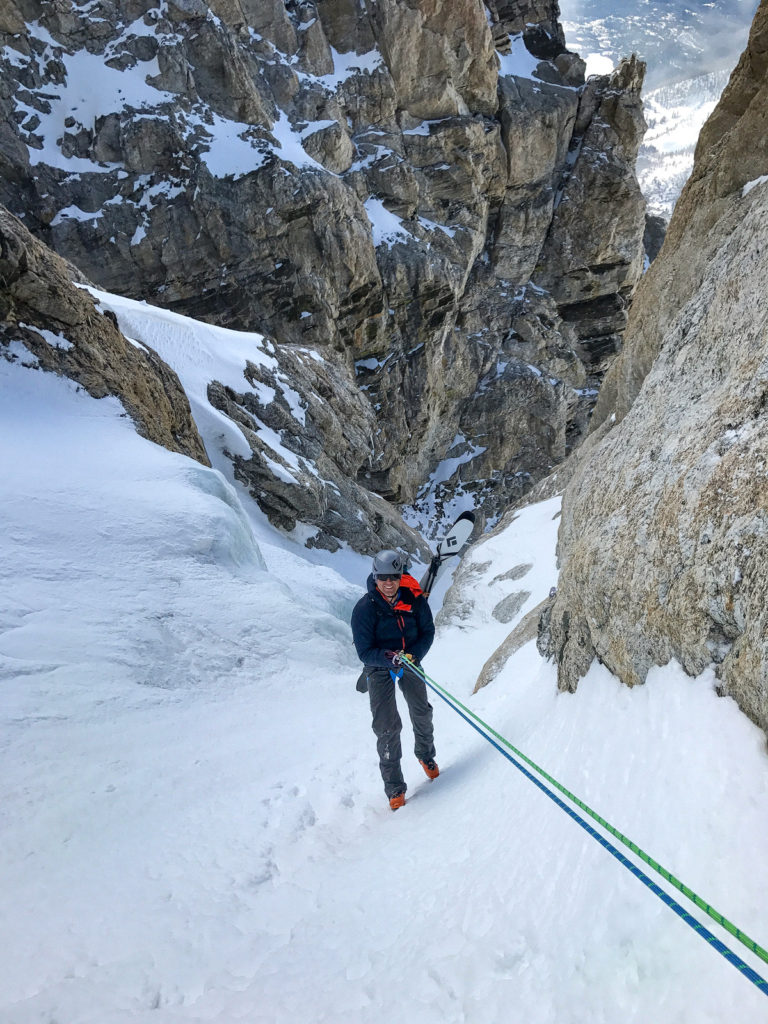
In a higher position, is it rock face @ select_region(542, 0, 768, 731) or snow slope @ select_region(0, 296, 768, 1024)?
rock face @ select_region(542, 0, 768, 731)

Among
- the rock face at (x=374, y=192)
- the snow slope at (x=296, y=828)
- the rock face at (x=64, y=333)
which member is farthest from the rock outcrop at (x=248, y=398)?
the snow slope at (x=296, y=828)

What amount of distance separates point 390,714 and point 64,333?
570 inches

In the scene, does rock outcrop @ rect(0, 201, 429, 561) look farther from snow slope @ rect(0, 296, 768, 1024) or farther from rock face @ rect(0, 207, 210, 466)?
snow slope @ rect(0, 296, 768, 1024)

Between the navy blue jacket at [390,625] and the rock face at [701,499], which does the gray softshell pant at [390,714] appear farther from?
the rock face at [701,499]

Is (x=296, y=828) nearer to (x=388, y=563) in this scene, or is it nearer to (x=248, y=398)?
(x=388, y=563)

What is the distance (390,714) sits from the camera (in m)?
5.43

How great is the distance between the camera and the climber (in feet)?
17.2

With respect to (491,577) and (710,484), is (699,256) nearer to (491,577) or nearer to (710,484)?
(710,484)

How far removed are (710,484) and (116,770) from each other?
565 centimetres

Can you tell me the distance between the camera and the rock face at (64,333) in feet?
46.9

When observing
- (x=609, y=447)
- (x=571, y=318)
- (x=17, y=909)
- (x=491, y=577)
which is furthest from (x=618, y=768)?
(x=571, y=318)

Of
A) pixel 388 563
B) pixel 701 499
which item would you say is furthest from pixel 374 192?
pixel 701 499

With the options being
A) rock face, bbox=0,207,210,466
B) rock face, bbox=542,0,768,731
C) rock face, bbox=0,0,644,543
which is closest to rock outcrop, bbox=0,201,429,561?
rock face, bbox=0,207,210,466

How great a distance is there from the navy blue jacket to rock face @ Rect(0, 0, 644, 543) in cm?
1849
